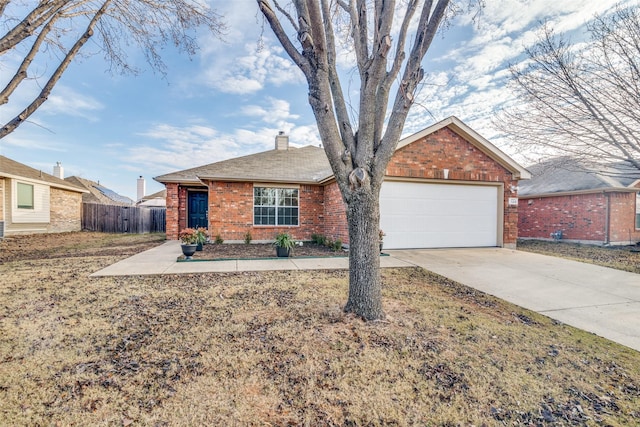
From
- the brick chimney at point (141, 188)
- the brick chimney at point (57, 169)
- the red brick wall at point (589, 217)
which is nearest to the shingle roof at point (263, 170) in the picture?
the red brick wall at point (589, 217)

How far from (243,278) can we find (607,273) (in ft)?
27.1

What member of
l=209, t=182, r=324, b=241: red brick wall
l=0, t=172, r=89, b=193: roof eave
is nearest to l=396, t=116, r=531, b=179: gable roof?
l=209, t=182, r=324, b=241: red brick wall

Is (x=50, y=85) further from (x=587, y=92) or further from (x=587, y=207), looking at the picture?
(x=587, y=207)

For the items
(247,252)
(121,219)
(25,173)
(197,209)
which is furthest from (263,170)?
(25,173)

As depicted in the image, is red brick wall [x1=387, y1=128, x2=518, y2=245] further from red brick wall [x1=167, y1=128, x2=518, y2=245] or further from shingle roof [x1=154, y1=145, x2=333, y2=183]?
shingle roof [x1=154, y1=145, x2=333, y2=183]

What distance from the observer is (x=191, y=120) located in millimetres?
13398

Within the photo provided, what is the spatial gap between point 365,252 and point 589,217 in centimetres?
1527

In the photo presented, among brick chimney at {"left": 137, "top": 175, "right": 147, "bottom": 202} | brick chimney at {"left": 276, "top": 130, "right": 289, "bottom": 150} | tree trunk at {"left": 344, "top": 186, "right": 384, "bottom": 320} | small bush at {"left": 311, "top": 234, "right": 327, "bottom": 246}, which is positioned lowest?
small bush at {"left": 311, "top": 234, "right": 327, "bottom": 246}

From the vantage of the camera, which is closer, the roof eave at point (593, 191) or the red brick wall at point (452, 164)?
the red brick wall at point (452, 164)

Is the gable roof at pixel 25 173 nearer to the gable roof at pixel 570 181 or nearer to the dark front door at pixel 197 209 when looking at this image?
the dark front door at pixel 197 209

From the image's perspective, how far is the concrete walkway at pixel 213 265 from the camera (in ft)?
20.5

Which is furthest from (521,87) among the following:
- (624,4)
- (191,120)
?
(191,120)

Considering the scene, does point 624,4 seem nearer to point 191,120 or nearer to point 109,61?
point 109,61

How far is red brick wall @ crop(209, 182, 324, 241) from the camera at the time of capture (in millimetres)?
10570
